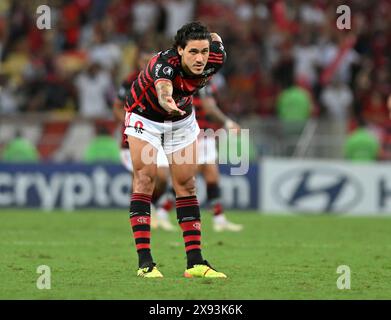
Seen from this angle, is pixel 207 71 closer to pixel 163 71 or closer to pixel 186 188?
pixel 163 71

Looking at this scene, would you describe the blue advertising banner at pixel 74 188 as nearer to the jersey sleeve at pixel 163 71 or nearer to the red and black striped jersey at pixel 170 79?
the red and black striped jersey at pixel 170 79

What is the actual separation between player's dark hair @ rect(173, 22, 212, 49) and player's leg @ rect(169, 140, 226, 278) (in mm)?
1059

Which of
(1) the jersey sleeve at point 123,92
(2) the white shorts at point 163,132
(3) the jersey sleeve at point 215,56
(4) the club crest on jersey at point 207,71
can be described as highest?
(3) the jersey sleeve at point 215,56

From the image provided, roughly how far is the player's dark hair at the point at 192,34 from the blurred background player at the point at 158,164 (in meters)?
5.05

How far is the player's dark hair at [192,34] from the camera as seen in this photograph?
9.28 meters

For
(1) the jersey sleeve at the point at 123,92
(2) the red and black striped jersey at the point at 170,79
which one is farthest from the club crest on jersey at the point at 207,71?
(1) the jersey sleeve at the point at 123,92

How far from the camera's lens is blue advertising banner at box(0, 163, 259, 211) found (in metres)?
20.2

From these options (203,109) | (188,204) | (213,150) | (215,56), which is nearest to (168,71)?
(215,56)

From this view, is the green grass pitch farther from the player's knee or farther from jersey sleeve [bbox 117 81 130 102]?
jersey sleeve [bbox 117 81 130 102]

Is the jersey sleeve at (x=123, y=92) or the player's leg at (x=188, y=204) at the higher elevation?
the jersey sleeve at (x=123, y=92)

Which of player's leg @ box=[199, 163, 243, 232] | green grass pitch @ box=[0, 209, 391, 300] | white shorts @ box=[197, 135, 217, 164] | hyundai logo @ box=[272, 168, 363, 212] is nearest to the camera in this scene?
green grass pitch @ box=[0, 209, 391, 300]

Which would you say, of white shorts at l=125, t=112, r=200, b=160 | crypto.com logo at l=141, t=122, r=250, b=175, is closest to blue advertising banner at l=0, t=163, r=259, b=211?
crypto.com logo at l=141, t=122, r=250, b=175

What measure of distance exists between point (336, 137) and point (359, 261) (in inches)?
363
